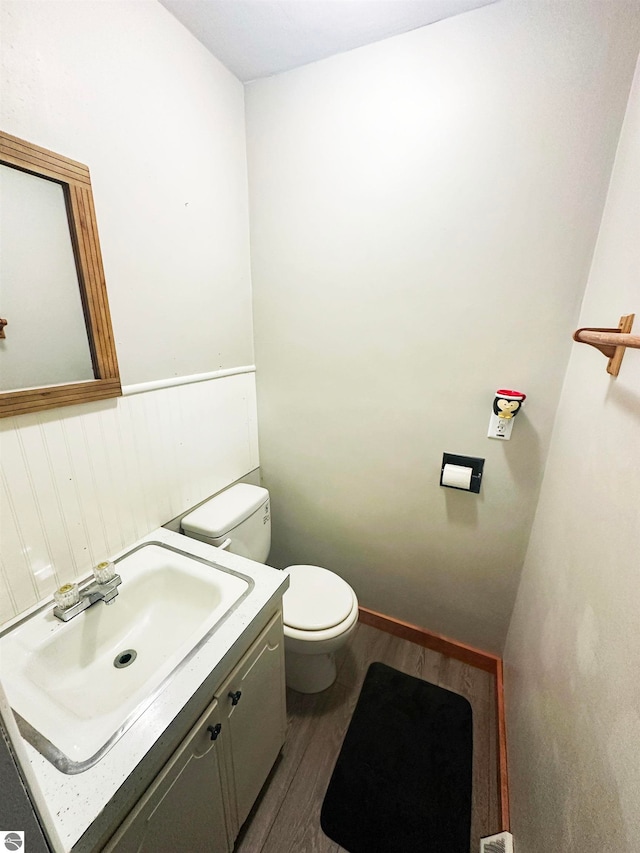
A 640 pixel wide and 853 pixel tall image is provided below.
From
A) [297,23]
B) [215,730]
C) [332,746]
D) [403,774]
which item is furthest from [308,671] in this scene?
[297,23]

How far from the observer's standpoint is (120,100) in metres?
0.98

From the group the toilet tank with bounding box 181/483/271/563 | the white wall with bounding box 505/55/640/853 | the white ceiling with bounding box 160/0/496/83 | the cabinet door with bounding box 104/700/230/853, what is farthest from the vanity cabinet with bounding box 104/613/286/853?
the white ceiling with bounding box 160/0/496/83

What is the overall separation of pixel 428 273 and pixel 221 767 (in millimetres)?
1645

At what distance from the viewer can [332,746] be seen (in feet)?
4.25

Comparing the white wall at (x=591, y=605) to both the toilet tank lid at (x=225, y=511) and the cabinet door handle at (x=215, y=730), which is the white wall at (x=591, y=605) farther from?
the toilet tank lid at (x=225, y=511)

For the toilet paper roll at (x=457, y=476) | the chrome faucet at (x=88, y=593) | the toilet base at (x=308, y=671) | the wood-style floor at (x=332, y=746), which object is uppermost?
the toilet paper roll at (x=457, y=476)

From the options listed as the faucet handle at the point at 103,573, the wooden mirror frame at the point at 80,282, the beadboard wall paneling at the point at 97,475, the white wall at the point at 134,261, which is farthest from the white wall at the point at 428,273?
the faucet handle at the point at 103,573

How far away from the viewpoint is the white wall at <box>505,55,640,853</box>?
0.56 meters

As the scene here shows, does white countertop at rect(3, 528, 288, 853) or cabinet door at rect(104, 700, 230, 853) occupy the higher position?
white countertop at rect(3, 528, 288, 853)

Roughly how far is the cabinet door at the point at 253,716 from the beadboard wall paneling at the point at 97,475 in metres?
0.59

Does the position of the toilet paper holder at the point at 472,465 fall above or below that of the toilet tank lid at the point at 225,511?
above

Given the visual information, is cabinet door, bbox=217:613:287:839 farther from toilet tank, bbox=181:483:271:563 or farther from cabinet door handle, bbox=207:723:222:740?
toilet tank, bbox=181:483:271:563

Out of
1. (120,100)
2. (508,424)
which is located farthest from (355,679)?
(120,100)

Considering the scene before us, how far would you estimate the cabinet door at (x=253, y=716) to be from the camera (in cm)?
88
